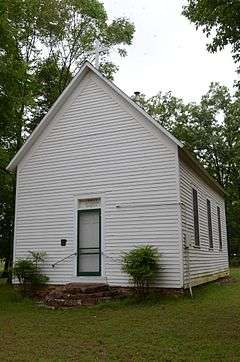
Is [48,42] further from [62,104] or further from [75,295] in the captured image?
[75,295]

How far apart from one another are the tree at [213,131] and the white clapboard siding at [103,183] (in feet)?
85.3

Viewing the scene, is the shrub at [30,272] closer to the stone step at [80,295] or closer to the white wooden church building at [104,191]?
the white wooden church building at [104,191]

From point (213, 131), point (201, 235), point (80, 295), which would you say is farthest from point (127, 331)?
point (213, 131)

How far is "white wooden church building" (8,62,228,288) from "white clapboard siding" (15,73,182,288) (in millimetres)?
32

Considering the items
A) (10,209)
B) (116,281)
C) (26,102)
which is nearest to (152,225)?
(116,281)

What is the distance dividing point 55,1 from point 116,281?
18636 millimetres

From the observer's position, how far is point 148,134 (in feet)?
47.7

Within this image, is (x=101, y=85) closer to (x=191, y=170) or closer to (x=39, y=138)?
(x=39, y=138)

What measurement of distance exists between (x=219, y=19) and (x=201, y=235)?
9.62m

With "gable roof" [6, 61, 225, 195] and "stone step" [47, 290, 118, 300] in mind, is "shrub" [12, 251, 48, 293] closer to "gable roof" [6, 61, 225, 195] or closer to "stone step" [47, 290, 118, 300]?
"stone step" [47, 290, 118, 300]

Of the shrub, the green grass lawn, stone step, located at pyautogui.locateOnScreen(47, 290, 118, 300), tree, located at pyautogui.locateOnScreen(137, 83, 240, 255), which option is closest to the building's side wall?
the green grass lawn

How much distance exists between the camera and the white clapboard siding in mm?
13922

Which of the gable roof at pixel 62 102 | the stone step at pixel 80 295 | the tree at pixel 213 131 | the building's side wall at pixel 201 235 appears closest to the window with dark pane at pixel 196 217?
the building's side wall at pixel 201 235

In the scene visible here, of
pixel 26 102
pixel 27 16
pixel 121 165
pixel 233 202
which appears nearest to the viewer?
pixel 121 165
